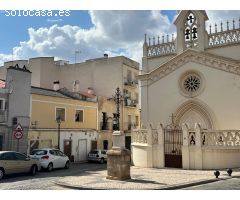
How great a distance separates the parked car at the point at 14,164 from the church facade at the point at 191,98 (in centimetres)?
540

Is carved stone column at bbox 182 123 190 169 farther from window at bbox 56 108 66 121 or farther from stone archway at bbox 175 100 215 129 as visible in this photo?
window at bbox 56 108 66 121

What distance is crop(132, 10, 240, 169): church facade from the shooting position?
15.8 m

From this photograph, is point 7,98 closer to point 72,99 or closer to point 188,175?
point 72,99

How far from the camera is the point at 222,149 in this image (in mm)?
15555

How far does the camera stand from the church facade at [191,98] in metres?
15.8

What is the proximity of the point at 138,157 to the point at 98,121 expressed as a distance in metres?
14.1

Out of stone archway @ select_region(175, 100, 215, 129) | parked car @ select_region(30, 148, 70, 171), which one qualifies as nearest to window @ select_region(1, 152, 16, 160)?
parked car @ select_region(30, 148, 70, 171)

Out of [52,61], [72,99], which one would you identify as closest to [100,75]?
[52,61]

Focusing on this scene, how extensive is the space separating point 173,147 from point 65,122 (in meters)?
13.1

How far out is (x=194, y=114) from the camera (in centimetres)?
2053

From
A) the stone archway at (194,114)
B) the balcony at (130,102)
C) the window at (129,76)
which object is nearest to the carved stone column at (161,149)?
the stone archway at (194,114)

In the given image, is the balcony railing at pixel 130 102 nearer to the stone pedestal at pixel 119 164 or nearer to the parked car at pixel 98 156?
the parked car at pixel 98 156

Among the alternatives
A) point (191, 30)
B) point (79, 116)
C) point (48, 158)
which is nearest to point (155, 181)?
point (48, 158)

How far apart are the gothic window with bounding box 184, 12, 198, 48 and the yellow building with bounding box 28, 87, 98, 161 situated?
11.1m
